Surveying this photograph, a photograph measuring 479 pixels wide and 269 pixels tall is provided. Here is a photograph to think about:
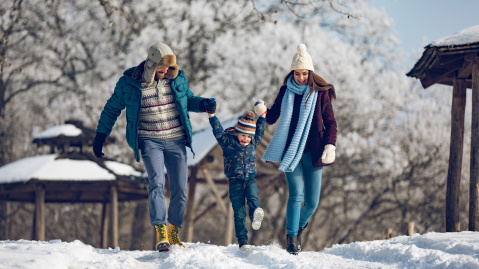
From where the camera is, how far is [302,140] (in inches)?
251

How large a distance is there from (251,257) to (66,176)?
9084mm

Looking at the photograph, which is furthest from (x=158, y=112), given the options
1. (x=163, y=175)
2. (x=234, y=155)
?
(x=234, y=155)

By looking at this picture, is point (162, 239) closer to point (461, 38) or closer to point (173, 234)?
point (173, 234)

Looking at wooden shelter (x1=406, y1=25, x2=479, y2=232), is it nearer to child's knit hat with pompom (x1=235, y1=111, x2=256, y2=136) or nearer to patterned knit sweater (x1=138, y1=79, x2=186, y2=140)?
child's knit hat with pompom (x1=235, y1=111, x2=256, y2=136)

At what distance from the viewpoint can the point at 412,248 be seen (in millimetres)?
6383

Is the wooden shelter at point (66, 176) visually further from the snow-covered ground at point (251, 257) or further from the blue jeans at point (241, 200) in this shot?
the blue jeans at point (241, 200)

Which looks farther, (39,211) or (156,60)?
(39,211)

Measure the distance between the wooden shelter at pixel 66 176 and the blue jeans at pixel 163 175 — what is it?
840 centimetres

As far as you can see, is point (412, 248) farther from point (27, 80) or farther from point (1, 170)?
point (27, 80)

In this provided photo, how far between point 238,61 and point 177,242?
1857cm

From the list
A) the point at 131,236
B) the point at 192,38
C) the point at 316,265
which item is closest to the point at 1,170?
the point at 131,236

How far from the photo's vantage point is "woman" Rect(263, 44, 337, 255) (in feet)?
20.8

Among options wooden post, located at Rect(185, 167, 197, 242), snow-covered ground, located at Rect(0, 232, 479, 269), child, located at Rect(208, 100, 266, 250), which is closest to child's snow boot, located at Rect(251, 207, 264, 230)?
child, located at Rect(208, 100, 266, 250)

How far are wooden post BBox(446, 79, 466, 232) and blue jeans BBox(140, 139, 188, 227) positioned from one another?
511cm
